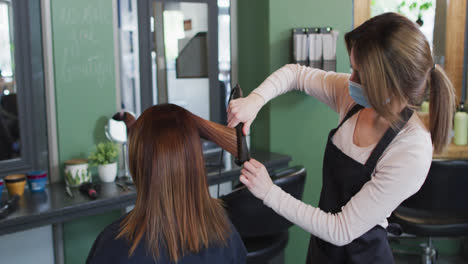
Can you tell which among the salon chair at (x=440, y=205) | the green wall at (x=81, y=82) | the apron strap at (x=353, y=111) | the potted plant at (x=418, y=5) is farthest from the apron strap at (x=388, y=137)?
the potted plant at (x=418, y=5)

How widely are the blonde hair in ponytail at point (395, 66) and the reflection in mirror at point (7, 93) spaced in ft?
5.40

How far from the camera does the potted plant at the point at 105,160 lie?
2.21 metres

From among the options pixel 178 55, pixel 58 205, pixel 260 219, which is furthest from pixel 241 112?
pixel 178 55

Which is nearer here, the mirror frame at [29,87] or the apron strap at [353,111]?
the apron strap at [353,111]

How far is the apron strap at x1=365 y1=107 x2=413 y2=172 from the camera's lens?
47.6 inches

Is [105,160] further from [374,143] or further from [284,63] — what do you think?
[374,143]

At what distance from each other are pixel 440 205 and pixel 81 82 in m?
2.01

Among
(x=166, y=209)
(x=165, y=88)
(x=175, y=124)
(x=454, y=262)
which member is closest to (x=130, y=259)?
(x=166, y=209)

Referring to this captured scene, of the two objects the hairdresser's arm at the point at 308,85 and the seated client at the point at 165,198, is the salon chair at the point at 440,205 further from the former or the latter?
the seated client at the point at 165,198

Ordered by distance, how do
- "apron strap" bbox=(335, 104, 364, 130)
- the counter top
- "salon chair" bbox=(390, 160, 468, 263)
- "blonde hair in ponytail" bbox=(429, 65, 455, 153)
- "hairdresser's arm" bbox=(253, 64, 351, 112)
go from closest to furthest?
"blonde hair in ponytail" bbox=(429, 65, 455, 153)
"apron strap" bbox=(335, 104, 364, 130)
"hairdresser's arm" bbox=(253, 64, 351, 112)
the counter top
"salon chair" bbox=(390, 160, 468, 263)

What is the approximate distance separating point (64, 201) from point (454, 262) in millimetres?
2881

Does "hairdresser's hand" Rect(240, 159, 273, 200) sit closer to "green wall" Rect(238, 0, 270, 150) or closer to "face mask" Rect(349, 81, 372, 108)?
"face mask" Rect(349, 81, 372, 108)

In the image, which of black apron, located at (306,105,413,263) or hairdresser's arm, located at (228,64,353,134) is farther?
hairdresser's arm, located at (228,64,353,134)

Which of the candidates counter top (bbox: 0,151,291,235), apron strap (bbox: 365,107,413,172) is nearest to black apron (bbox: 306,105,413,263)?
apron strap (bbox: 365,107,413,172)
